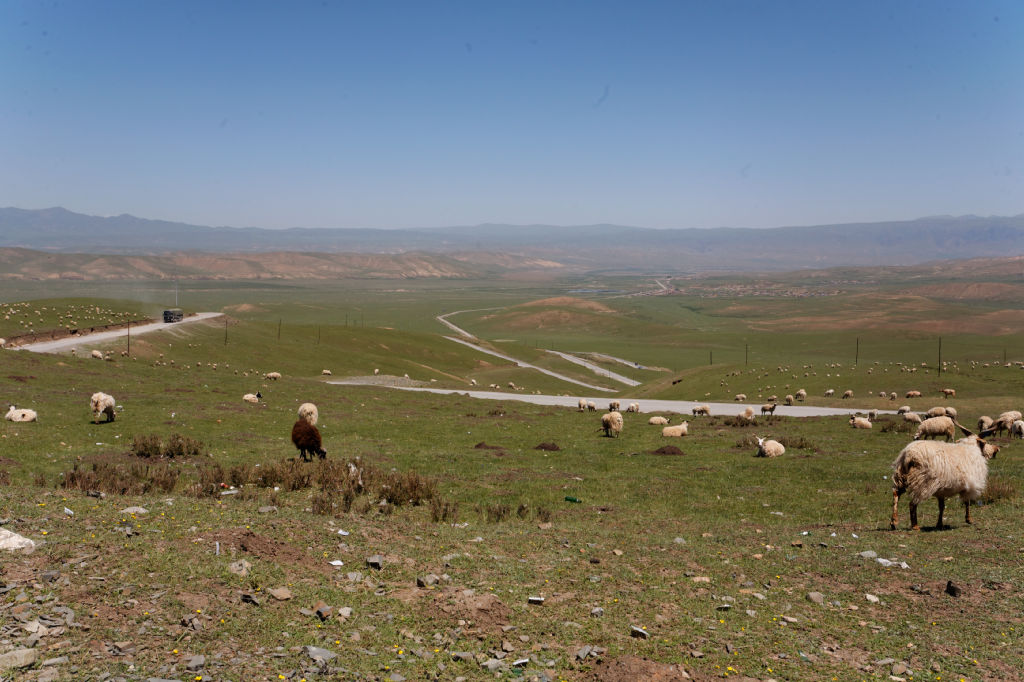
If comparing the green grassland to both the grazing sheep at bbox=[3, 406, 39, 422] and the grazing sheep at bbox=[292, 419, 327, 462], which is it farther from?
the grazing sheep at bbox=[292, 419, 327, 462]

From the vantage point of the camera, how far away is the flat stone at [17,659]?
24.7 feet

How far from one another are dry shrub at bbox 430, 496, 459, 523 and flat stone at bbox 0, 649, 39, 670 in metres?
8.66

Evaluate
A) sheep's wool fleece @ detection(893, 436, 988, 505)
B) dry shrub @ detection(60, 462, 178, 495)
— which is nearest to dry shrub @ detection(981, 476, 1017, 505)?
sheep's wool fleece @ detection(893, 436, 988, 505)

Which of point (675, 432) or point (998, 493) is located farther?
point (675, 432)

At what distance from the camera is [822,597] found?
36.0 ft

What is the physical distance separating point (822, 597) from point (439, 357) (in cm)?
9357

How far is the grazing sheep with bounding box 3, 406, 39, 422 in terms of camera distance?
27031mm

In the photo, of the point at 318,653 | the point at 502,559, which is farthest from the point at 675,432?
the point at 318,653

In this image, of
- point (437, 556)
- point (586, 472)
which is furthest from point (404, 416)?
point (437, 556)

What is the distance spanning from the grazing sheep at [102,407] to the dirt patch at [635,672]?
2849cm

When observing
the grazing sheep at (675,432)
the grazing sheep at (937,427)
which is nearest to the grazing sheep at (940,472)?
the grazing sheep at (937,427)

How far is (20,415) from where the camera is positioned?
27234 millimetres

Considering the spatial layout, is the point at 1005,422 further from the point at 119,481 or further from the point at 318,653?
the point at 119,481

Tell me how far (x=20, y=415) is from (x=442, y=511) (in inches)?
871
